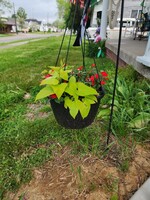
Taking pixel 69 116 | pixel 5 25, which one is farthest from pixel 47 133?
pixel 5 25

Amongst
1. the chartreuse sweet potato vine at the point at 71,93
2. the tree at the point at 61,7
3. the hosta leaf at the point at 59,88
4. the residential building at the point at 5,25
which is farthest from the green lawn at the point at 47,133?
the residential building at the point at 5,25

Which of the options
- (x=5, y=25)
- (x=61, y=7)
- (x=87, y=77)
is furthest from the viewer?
(x=5, y=25)

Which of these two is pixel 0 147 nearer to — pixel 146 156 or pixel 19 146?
pixel 19 146

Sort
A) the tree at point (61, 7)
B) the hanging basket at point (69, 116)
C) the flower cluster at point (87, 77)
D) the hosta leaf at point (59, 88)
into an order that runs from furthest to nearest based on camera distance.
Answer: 1. the tree at point (61, 7)
2. the flower cluster at point (87, 77)
3. the hanging basket at point (69, 116)
4. the hosta leaf at point (59, 88)

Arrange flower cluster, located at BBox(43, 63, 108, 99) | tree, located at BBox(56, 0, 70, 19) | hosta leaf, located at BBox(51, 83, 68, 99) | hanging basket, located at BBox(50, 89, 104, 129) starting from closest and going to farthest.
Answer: hosta leaf, located at BBox(51, 83, 68, 99) < hanging basket, located at BBox(50, 89, 104, 129) < flower cluster, located at BBox(43, 63, 108, 99) < tree, located at BBox(56, 0, 70, 19)

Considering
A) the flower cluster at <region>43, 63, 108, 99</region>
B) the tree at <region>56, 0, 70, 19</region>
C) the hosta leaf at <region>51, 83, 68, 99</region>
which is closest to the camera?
the hosta leaf at <region>51, 83, 68, 99</region>

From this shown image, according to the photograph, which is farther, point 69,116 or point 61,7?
point 61,7

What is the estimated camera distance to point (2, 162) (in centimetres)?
137

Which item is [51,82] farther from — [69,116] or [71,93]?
[69,116]

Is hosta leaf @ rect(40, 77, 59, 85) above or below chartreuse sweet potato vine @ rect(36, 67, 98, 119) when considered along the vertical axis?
above

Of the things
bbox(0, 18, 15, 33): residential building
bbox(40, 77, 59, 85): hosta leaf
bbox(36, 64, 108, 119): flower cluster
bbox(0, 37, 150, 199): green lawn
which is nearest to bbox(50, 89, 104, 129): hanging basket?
bbox(36, 64, 108, 119): flower cluster

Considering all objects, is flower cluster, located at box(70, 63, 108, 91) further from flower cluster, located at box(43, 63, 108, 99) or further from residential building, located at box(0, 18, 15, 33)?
residential building, located at box(0, 18, 15, 33)

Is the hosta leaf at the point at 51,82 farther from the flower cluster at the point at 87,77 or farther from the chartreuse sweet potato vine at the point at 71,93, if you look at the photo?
the flower cluster at the point at 87,77

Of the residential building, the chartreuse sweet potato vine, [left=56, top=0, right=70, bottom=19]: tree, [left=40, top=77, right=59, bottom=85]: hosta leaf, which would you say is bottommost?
the chartreuse sweet potato vine
